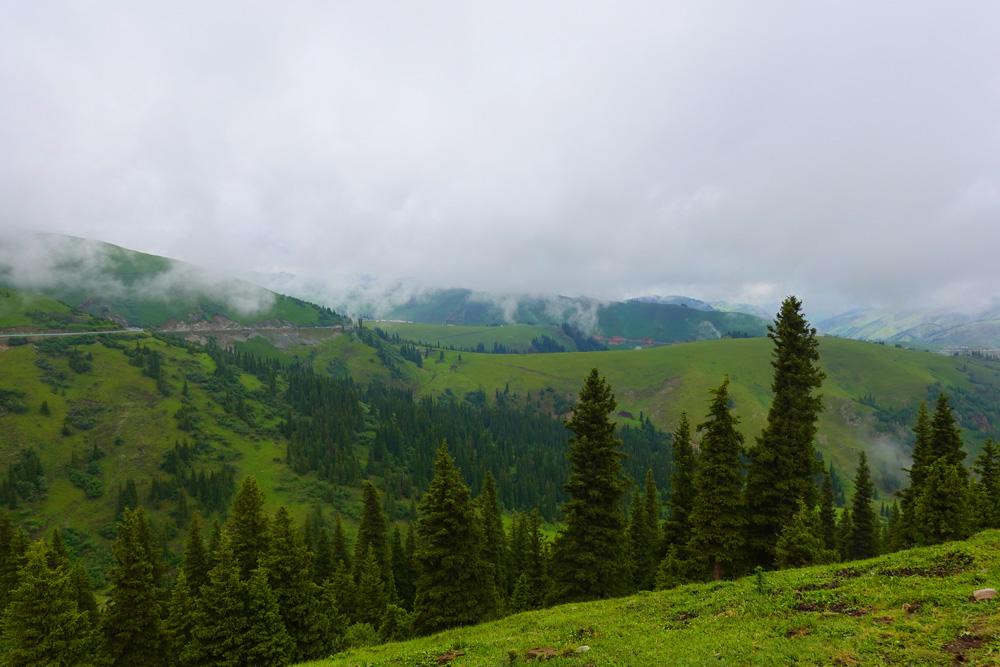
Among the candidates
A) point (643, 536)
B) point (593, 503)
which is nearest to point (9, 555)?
point (593, 503)

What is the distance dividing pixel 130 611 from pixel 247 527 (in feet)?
46.9

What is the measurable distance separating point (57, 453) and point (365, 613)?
155 metres

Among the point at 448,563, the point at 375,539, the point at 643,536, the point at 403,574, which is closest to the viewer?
the point at 448,563

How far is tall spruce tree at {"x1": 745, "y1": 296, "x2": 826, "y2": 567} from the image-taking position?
32.9 meters

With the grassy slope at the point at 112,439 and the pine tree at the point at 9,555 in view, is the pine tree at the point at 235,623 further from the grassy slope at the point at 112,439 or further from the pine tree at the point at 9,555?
the grassy slope at the point at 112,439

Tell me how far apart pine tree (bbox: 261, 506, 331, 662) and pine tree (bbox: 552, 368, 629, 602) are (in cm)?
2289

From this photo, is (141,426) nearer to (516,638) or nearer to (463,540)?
(463,540)

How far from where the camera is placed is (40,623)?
34781mm

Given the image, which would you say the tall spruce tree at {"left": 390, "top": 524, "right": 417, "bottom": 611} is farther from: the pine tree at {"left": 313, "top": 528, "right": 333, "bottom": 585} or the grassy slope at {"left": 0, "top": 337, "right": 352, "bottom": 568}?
the grassy slope at {"left": 0, "top": 337, "right": 352, "bottom": 568}

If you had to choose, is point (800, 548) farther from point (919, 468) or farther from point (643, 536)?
point (643, 536)

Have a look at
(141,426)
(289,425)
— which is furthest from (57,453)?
(289,425)

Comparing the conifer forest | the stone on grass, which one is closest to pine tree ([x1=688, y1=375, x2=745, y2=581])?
the conifer forest

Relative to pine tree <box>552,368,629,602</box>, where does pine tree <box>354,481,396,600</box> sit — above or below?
below

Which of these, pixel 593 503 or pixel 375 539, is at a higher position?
pixel 593 503
